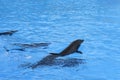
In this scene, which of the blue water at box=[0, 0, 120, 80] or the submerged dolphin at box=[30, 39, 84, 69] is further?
the submerged dolphin at box=[30, 39, 84, 69]

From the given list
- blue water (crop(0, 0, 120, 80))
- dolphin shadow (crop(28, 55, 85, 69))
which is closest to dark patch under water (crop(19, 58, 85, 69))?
dolphin shadow (crop(28, 55, 85, 69))

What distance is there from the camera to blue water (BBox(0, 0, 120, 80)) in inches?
339

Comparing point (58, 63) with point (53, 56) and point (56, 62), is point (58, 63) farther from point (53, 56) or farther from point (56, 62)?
point (53, 56)

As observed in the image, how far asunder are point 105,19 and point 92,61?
256 inches

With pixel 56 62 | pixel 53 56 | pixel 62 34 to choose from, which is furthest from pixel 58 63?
pixel 62 34

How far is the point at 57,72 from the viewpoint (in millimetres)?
8539

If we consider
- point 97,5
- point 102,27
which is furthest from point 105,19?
point 97,5

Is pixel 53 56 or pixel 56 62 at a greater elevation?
pixel 53 56

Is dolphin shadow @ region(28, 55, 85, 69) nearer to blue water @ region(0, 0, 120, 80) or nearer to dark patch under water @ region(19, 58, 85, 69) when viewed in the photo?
dark patch under water @ region(19, 58, 85, 69)

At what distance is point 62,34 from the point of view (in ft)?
41.9

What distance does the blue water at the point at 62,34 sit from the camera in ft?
28.2

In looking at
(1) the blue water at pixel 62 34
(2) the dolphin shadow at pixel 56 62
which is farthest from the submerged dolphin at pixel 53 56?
(1) the blue water at pixel 62 34

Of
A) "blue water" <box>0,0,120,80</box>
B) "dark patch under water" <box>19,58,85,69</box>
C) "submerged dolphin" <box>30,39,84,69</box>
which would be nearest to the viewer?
"blue water" <box>0,0,120,80</box>

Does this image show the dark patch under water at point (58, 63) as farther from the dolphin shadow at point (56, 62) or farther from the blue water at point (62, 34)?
the blue water at point (62, 34)
